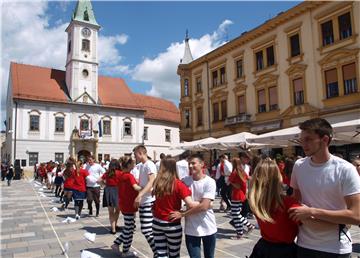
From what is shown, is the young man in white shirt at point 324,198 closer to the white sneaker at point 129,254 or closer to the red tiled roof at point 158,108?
the white sneaker at point 129,254

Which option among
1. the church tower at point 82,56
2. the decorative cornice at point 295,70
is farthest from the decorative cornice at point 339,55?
the church tower at point 82,56

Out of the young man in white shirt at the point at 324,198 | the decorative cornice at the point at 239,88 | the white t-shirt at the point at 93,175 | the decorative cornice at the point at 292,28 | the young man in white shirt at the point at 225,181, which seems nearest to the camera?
the young man in white shirt at the point at 324,198

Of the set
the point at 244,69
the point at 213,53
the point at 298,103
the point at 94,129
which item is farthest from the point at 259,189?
the point at 94,129

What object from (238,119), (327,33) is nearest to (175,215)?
(327,33)

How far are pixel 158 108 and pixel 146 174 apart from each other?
49.0m

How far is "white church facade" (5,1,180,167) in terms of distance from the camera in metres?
39.1

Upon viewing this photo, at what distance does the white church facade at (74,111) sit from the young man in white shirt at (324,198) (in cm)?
3999

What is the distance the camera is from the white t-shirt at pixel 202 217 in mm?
4215

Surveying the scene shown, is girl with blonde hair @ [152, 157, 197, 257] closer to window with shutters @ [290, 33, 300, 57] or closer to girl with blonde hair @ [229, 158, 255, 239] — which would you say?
girl with blonde hair @ [229, 158, 255, 239]

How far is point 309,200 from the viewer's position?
9.00 ft

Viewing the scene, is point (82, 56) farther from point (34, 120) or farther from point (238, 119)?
point (238, 119)

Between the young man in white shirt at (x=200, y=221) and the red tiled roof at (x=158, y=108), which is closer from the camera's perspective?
the young man in white shirt at (x=200, y=221)

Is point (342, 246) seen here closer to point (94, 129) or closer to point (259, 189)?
point (259, 189)

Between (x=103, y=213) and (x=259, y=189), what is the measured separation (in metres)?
9.91
